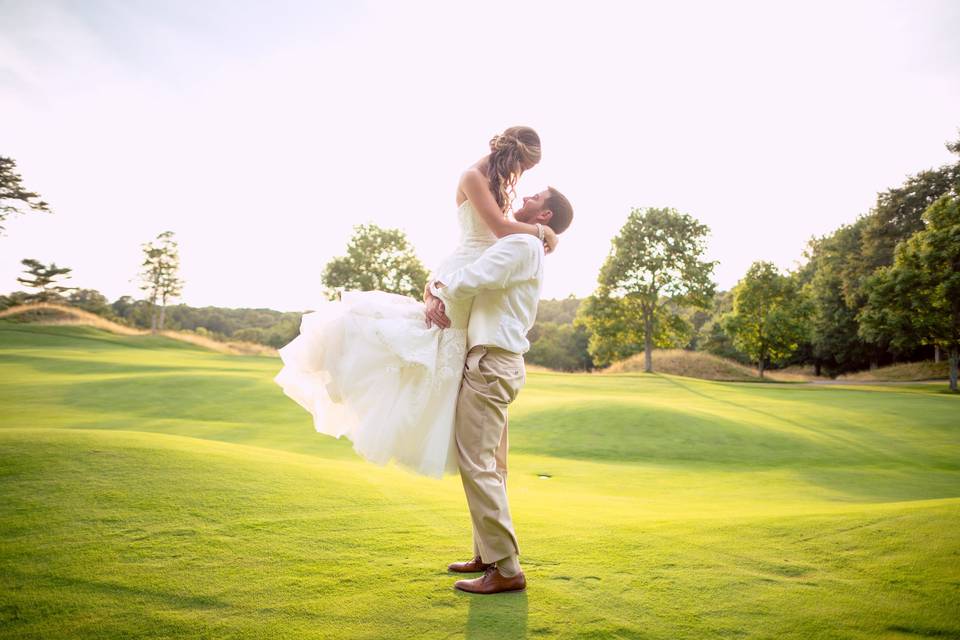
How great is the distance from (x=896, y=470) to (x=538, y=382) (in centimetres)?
1730

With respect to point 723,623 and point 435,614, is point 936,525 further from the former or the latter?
point 435,614

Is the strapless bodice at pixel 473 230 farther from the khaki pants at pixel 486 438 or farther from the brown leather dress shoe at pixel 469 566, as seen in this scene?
the brown leather dress shoe at pixel 469 566

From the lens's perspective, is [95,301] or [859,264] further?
[95,301]

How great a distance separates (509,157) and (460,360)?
53.1 inches

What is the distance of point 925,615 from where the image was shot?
2936 millimetres

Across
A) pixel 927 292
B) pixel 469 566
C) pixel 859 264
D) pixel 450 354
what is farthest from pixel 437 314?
pixel 859 264

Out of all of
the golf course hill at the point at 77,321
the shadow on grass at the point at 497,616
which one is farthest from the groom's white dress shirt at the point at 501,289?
the golf course hill at the point at 77,321

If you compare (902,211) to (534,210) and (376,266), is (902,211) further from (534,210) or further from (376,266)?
(534,210)

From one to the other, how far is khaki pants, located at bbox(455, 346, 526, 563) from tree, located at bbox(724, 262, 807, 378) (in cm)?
4181

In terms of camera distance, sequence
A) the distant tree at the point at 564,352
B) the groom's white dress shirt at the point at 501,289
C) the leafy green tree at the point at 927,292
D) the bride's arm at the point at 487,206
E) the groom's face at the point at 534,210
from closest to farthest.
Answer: the groom's white dress shirt at the point at 501,289 → the bride's arm at the point at 487,206 → the groom's face at the point at 534,210 → the leafy green tree at the point at 927,292 → the distant tree at the point at 564,352

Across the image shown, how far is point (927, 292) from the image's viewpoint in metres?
28.7

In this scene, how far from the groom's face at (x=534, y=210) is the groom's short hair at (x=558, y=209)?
1.1 inches

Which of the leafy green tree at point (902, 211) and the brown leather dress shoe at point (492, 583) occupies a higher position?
the leafy green tree at point (902, 211)

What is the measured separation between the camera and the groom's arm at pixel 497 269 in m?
3.42
